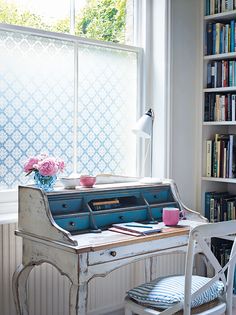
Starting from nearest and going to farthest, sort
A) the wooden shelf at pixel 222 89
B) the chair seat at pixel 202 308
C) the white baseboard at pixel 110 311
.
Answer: the chair seat at pixel 202 308
the white baseboard at pixel 110 311
the wooden shelf at pixel 222 89

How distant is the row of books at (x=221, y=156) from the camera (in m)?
3.60

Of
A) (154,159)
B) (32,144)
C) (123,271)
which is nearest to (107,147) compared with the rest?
(154,159)

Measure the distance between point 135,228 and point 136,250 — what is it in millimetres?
149

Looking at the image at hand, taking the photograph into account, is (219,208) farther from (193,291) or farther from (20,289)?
(20,289)

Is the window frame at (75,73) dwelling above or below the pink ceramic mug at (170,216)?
above

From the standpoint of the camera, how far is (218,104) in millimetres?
3660

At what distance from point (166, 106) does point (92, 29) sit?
2.28ft

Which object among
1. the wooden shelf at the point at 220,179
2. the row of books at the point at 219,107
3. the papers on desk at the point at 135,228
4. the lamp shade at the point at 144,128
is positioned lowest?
the papers on desk at the point at 135,228

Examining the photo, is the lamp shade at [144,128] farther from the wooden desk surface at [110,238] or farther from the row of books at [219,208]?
the row of books at [219,208]

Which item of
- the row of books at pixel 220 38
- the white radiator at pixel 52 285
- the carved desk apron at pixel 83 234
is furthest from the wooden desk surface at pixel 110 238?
the row of books at pixel 220 38

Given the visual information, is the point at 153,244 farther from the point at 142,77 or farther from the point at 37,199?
the point at 142,77

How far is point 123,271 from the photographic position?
131 inches

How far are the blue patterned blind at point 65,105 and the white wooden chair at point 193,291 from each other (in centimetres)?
98

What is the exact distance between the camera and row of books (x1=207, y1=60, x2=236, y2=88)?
141 inches
